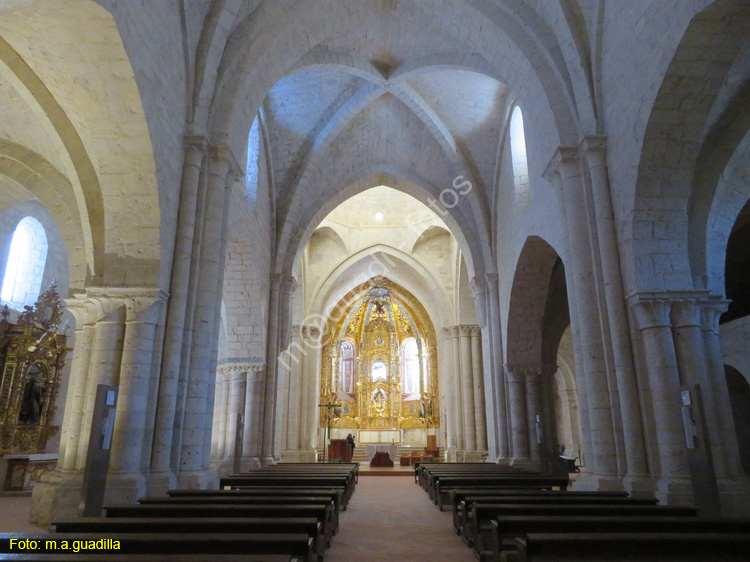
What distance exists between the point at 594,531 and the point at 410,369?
87.0 feet

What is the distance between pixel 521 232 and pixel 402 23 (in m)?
5.66

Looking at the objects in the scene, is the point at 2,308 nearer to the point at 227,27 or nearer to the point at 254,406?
the point at 254,406

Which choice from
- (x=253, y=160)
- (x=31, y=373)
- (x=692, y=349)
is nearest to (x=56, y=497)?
(x=31, y=373)

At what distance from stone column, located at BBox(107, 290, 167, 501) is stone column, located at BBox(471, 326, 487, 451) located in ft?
47.3

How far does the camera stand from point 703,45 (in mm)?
6391

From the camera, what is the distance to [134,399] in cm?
721

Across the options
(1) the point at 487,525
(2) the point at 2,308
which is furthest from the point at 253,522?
(2) the point at 2,308

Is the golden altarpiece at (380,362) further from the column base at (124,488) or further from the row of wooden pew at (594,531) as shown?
the row of wooden pew at (594,531)

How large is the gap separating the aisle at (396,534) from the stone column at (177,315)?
271 centimetres

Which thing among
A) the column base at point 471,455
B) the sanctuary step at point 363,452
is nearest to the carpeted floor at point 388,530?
the column base at point 471,455

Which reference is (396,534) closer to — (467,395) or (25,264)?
(25,264)

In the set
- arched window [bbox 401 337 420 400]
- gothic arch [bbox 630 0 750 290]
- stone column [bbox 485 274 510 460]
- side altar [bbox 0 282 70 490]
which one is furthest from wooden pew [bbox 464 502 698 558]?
arched window [bbox 401 337 420 400]

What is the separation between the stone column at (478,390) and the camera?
1952 cm

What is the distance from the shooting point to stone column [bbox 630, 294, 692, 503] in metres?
6.71
